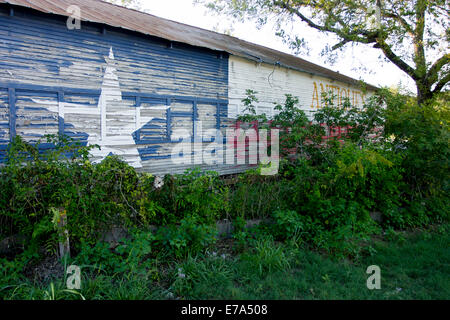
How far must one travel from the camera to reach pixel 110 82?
7.58m

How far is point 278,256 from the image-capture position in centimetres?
417

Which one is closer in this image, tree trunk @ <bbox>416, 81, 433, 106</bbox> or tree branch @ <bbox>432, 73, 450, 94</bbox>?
tree branch @ <bbox>432, 73, 450, 94</bbox>

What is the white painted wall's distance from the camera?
10453 mm

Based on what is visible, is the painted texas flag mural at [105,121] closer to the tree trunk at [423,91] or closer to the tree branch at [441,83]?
the tree trunk at [423,91]

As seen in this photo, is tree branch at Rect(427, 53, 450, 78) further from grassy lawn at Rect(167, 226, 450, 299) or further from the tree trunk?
grassy lawn at Rect(167, 226, 450, 299)

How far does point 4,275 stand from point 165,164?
551 cm

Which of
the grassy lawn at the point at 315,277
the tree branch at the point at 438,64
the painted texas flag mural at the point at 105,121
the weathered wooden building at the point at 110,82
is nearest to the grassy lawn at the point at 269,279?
the grassy lawn at the point at 315,277

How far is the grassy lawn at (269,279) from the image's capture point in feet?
10.8

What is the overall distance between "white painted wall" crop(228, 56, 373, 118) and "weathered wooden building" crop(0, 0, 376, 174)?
60mm

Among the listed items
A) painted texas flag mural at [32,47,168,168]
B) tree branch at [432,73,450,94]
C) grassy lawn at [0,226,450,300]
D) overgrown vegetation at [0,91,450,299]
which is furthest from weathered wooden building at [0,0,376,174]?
tree branch at [432,73,450,94]

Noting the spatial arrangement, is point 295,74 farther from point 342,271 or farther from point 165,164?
point 342,271

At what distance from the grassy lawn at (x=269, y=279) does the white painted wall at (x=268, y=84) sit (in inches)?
263

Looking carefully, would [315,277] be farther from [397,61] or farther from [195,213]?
[397,61]

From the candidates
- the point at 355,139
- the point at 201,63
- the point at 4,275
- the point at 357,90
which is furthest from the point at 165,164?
the point at 357,90
